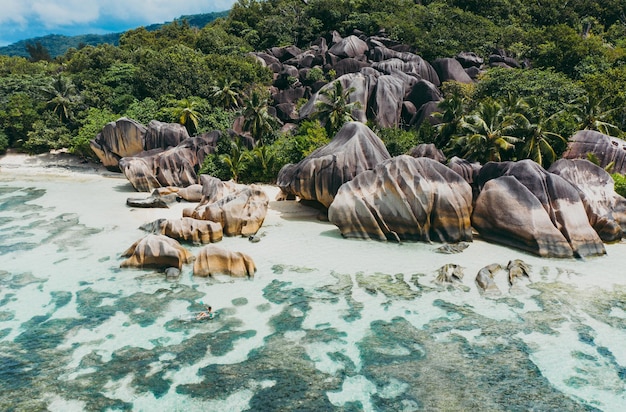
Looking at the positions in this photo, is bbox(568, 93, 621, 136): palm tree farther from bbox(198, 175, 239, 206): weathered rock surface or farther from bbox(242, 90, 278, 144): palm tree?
bbox(198, 175, 239, 206): weathered rock surface

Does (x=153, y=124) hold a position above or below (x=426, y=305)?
above

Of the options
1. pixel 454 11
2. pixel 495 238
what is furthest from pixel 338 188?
pixel 454 11

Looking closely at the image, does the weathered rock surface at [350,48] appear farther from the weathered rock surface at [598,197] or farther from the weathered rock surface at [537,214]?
the weathered rock surface at [537,214]

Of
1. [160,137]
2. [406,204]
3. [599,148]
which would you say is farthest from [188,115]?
[599,148]

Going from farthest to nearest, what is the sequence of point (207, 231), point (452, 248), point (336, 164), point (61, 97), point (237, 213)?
point (61, 97), point (336, 164), point (237, 213), point (207, 231), point (452, 248)

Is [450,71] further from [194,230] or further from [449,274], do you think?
[194,230]

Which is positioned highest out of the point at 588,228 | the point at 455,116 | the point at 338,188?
the point at 455,116

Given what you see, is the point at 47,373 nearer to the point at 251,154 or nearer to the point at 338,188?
the point at 338,188
